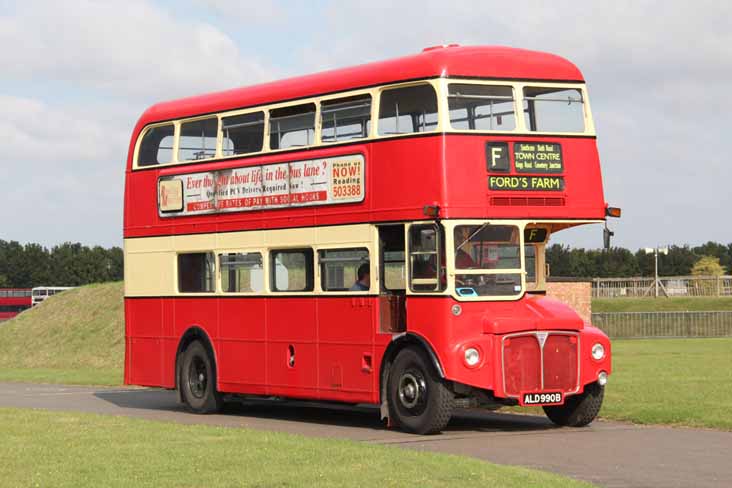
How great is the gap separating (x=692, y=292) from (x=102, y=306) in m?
37.2

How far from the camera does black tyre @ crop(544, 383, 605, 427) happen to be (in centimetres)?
1891

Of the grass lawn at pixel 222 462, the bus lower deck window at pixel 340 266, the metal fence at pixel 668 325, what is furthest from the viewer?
the metal fence at pixel 668 325

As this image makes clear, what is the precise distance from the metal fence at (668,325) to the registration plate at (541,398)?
123 feet

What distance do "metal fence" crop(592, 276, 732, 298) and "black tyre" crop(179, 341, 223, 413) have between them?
2136 inches

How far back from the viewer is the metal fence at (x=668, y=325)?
5506 cm

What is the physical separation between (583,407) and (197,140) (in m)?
7.86

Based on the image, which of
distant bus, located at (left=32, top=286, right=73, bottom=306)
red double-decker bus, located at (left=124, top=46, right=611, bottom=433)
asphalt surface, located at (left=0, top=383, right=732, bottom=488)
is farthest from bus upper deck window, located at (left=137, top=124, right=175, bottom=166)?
distant bus, located at (left=32, top=286, right=73, bottom=306)

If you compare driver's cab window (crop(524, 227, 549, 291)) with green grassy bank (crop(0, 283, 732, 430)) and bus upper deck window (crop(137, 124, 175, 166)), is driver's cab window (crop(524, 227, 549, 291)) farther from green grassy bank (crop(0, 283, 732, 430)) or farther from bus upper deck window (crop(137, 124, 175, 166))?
bus upper deck window (crop(137, 124, 175, 166))

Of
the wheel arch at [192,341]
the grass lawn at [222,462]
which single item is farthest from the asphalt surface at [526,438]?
the grass lawn at [222,462]

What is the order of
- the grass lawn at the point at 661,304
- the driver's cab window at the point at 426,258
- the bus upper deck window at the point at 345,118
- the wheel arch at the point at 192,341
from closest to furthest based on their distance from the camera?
Answer: the driver's cab window at the point at 426,258 < the bus upper deck window at the point at 345,118 < the wheel arch at the point at 192,341 < the grass lawn at the point at 661,304

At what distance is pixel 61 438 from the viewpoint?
16484 millimetres

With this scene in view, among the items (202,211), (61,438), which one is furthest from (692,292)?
(61,438)

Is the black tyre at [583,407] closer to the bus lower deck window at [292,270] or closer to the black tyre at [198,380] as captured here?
the bus lower deck window at [292,270]

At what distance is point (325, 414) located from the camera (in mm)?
22844
